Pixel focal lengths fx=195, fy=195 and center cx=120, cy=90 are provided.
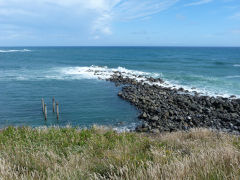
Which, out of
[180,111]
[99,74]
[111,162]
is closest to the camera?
[111,162]

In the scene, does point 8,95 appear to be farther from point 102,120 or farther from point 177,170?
point 177,170

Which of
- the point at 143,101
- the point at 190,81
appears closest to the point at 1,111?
the point at 143,101

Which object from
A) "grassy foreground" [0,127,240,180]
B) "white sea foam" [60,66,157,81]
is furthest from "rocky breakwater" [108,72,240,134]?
"white sea foam" [60,66,157,81]

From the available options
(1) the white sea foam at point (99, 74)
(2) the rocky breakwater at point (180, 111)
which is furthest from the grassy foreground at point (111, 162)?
(1) the white sea foam at point (99, 74)

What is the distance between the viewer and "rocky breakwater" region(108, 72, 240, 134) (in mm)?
18053

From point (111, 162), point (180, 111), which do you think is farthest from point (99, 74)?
point (111, 162)

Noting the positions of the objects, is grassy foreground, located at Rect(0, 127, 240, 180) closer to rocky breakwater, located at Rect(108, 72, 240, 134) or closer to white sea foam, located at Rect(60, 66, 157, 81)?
rocky breakwater, located at Rect(108, 72, 240, 134)

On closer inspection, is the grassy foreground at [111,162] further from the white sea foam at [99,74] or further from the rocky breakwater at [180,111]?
the white sea foam at [99,74]

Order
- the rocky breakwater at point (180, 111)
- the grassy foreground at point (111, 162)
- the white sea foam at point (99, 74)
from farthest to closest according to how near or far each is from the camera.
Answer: the white sea foam at point (99, 74) < the rocky breakwater at point (180, 111) < the grassy foreground at point (111, 162)

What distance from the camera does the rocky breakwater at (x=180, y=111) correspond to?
59.2ft

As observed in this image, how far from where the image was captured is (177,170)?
3.33 m

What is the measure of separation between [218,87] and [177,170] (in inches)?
1309

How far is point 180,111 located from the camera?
2141 centimetres

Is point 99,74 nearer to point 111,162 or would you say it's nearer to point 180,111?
point 180,111
